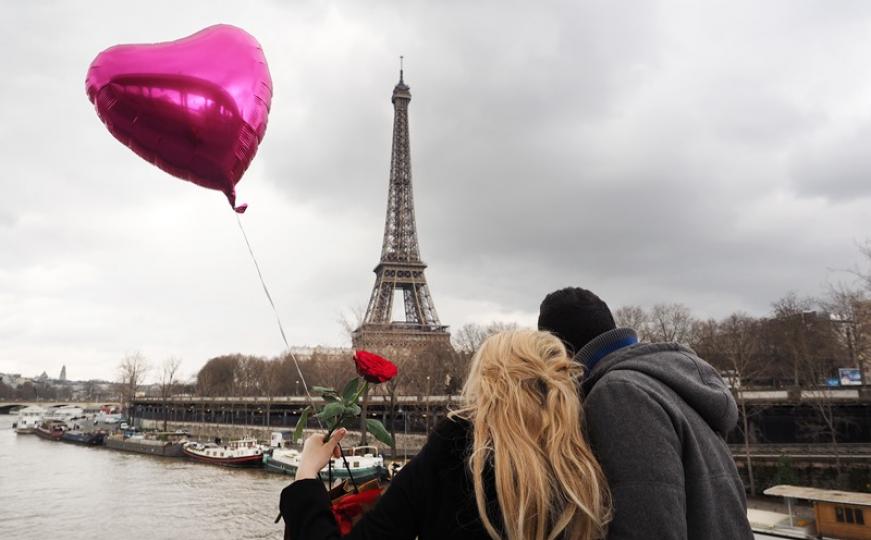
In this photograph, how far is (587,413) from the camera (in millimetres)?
1471

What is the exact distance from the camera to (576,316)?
181 cm

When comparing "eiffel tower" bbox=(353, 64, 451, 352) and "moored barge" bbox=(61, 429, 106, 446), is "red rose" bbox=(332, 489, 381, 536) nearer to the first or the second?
"eiffel tower" bbox=(353, 64, 451, 352)

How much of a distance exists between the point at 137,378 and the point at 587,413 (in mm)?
76206

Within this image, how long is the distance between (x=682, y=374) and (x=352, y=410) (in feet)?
3.88

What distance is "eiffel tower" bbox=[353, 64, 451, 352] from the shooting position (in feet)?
147

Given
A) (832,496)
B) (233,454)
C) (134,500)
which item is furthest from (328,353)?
(832,496)

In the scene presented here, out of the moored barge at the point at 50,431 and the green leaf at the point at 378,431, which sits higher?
the green leaf at the point at 378,431

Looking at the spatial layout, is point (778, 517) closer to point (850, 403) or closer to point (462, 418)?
point (850, 403)

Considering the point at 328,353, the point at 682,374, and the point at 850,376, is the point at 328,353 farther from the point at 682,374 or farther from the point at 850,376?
the point at 682,374

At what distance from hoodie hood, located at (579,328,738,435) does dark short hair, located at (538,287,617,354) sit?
0.16 metres

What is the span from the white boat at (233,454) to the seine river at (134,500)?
871mm

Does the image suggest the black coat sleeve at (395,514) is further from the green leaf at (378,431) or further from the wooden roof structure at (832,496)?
the wooden roof structure at (832,496)

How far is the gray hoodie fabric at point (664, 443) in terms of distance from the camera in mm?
1320

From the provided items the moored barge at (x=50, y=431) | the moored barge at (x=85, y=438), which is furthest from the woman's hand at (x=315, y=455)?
the moored barge at (x=50, y=431)
